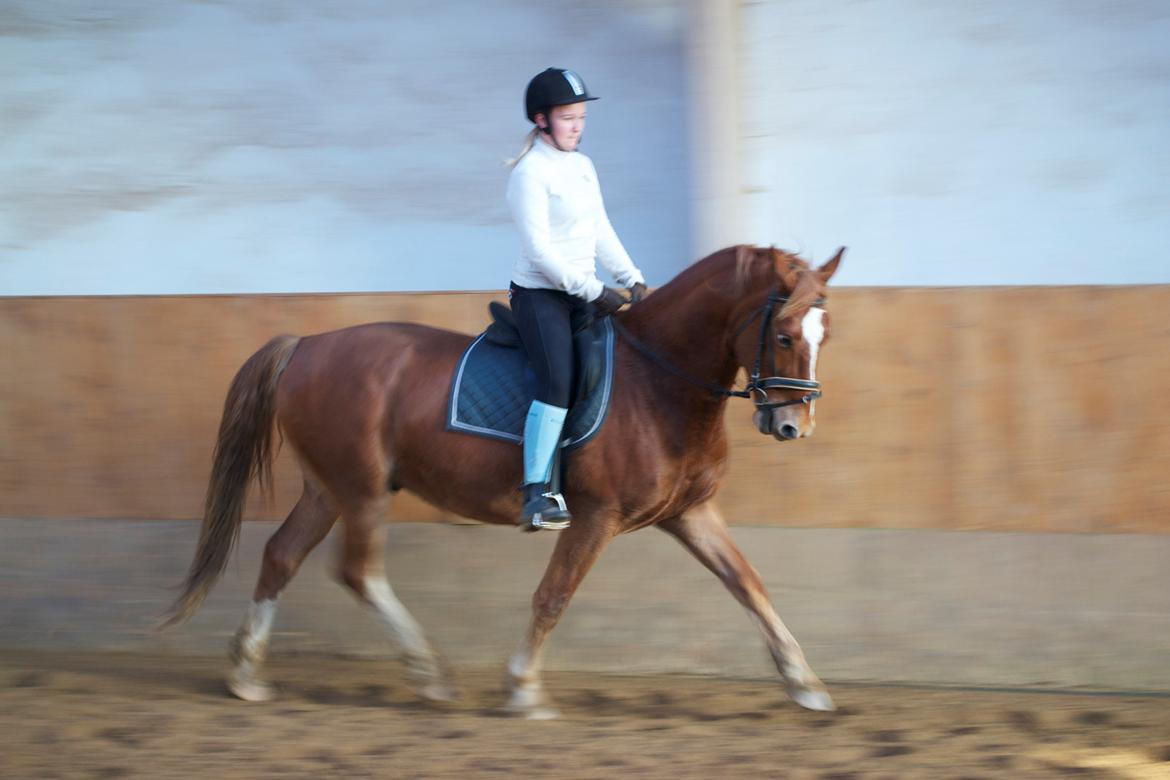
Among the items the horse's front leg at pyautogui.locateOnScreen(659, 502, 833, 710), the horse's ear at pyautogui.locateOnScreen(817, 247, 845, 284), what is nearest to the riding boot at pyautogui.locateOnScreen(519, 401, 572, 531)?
the horse's front leg at pyautogui.locateOnScreen(659, 502, 833, 710)

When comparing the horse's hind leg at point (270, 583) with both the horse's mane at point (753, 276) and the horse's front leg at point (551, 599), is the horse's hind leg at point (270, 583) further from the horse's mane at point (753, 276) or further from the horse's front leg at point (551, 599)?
the horse's mane at point (753, 276)

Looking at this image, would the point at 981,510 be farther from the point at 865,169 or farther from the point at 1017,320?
the point at 865,169

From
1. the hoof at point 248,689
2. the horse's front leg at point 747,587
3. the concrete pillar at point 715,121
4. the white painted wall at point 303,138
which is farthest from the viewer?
the white painted wall at point 303,138

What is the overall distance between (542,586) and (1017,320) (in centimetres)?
250

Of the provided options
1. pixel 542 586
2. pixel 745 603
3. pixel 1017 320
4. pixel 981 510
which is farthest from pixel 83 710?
pixel 1017 320

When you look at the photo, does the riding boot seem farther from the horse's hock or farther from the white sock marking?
the horse's hock

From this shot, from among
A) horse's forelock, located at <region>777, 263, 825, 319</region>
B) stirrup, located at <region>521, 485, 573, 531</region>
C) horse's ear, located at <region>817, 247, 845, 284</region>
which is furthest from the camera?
stirrup, located at <region>521, 485, 573, 531</region>

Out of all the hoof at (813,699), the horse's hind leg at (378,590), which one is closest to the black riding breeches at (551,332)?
the horse's hind leg at (378,590)

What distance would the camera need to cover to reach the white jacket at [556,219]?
4.75m

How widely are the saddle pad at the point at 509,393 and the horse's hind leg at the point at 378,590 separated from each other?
23.3 inches

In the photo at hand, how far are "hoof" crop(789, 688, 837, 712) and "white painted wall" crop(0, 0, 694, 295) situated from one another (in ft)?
7.18

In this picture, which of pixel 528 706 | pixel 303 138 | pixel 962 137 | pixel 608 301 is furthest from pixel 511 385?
pixel 962 137

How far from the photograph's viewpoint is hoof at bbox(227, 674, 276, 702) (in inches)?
208

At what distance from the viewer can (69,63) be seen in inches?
262
